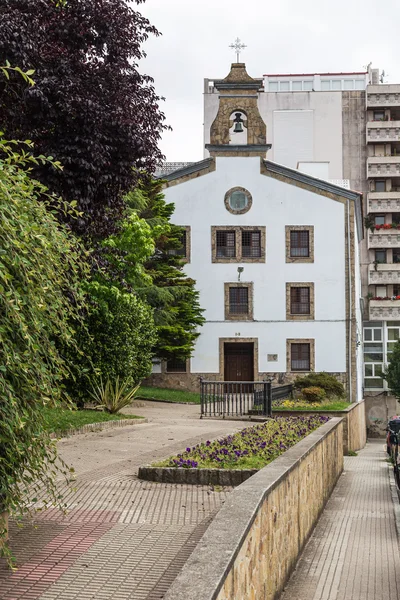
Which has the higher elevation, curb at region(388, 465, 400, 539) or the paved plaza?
the paved plaza

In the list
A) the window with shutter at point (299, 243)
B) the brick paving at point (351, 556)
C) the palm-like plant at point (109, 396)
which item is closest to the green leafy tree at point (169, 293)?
the window with shutter at point (299, 243)

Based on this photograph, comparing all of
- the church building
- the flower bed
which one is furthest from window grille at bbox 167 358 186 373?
the flower bed

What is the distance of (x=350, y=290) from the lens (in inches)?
1586

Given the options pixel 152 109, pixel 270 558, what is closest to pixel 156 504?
pixel 270 558

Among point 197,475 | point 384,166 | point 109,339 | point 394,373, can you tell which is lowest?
point 197,475

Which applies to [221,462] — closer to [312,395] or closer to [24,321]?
[24,321]

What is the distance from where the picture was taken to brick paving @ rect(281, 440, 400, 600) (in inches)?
303

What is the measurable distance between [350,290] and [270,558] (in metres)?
34.5

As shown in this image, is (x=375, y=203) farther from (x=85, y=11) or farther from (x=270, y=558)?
(x=270, y=558)

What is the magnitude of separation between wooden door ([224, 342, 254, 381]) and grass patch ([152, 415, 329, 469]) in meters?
26.8

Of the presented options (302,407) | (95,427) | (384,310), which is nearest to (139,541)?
(95,427)

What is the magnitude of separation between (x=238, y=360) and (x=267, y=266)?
500 centimetres

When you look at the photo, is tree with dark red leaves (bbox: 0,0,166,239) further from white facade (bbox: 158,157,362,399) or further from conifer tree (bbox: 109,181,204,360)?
white facade (bbox: 158,157,362,399)

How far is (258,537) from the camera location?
5891 mm
